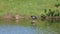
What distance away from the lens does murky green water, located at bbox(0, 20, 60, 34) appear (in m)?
23.2

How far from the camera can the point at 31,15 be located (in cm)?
3019

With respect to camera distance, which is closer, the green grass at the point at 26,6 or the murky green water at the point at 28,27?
the murky green water at the point at 28,27

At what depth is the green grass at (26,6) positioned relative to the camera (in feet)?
103

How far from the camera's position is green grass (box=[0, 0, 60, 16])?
103ft

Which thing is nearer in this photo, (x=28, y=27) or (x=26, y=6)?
(x=28, y=27)

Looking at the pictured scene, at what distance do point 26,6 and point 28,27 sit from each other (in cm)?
792

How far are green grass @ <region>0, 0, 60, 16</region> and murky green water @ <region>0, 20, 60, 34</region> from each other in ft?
9.55

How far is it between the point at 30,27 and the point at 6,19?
5.10 meters

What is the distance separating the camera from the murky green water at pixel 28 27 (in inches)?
915

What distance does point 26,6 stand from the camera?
32.9 metres

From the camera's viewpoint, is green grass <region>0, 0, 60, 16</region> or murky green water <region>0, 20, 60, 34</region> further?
green grass <region>0, 0, 60, 16</region>

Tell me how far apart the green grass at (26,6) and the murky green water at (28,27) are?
291cm

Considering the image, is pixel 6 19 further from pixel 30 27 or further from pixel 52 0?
pixel 52 0

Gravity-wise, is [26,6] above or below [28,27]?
above
